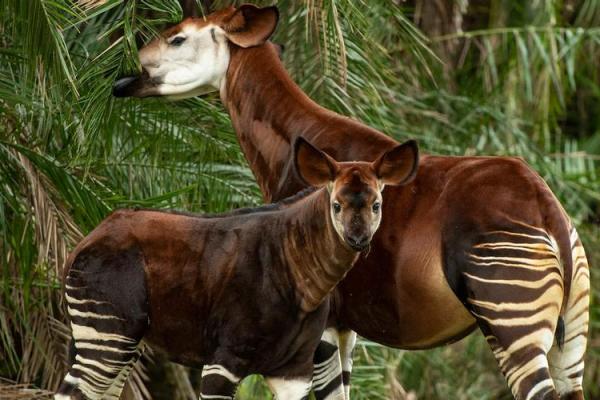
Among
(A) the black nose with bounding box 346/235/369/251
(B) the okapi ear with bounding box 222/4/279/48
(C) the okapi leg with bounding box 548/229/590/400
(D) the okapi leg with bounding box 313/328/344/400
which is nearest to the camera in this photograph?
(A) the black nose with bounding box 346/235/369/251

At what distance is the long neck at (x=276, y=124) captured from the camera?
6785 mm

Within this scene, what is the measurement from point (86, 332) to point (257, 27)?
204 cm

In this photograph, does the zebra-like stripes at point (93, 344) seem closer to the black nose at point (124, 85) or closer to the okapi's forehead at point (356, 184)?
the okapi's forehead at point (356, 184)

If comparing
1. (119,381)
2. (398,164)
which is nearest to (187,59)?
(119,381)

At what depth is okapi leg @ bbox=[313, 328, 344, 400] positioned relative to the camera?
258 inches

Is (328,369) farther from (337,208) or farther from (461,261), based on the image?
(337,208)

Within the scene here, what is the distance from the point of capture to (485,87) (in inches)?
540

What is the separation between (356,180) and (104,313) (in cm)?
128

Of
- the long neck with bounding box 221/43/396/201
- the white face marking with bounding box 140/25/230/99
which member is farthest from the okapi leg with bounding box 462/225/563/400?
the white face marking with bounding box 140/25/230/99

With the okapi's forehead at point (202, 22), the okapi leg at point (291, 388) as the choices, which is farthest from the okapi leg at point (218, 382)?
the okapi's forehead at point (202, 22)

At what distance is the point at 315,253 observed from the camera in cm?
587

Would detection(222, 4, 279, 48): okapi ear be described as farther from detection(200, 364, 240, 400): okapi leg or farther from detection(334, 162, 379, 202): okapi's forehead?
detection(200, 364, 240, 400): okapi leg

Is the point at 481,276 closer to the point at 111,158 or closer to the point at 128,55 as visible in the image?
the point at 128,55

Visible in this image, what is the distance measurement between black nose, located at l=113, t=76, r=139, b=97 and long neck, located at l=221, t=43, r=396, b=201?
48 cm
